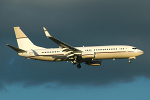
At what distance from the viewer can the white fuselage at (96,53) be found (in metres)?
80.6

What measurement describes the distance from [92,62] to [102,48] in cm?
684

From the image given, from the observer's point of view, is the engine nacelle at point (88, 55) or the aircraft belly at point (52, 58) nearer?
the engine nacelle at point (88, 55)

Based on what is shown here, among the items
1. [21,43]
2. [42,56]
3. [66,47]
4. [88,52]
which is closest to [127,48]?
[88,52]

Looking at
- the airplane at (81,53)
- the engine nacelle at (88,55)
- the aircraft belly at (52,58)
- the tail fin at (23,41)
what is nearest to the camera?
the engine nacelle at (88,55)

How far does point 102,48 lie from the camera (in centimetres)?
8100

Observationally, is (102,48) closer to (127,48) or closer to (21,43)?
(127,48)

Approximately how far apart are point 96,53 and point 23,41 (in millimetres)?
21019

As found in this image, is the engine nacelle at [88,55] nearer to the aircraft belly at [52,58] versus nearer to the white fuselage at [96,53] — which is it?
the white fuselage at [96,53]

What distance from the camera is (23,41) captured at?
289 ft

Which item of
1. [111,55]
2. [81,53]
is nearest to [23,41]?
[81,53]

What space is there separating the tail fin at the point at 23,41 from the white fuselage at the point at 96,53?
395cm

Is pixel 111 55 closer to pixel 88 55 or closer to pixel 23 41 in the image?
pixel 88 55

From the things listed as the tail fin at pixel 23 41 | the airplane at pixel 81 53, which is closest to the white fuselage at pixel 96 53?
the airplane at pixel 81 53

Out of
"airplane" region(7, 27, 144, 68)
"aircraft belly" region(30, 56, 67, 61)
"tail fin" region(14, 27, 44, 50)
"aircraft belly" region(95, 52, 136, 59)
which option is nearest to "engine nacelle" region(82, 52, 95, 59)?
"airplane" region(7, 27, 144, 68)
